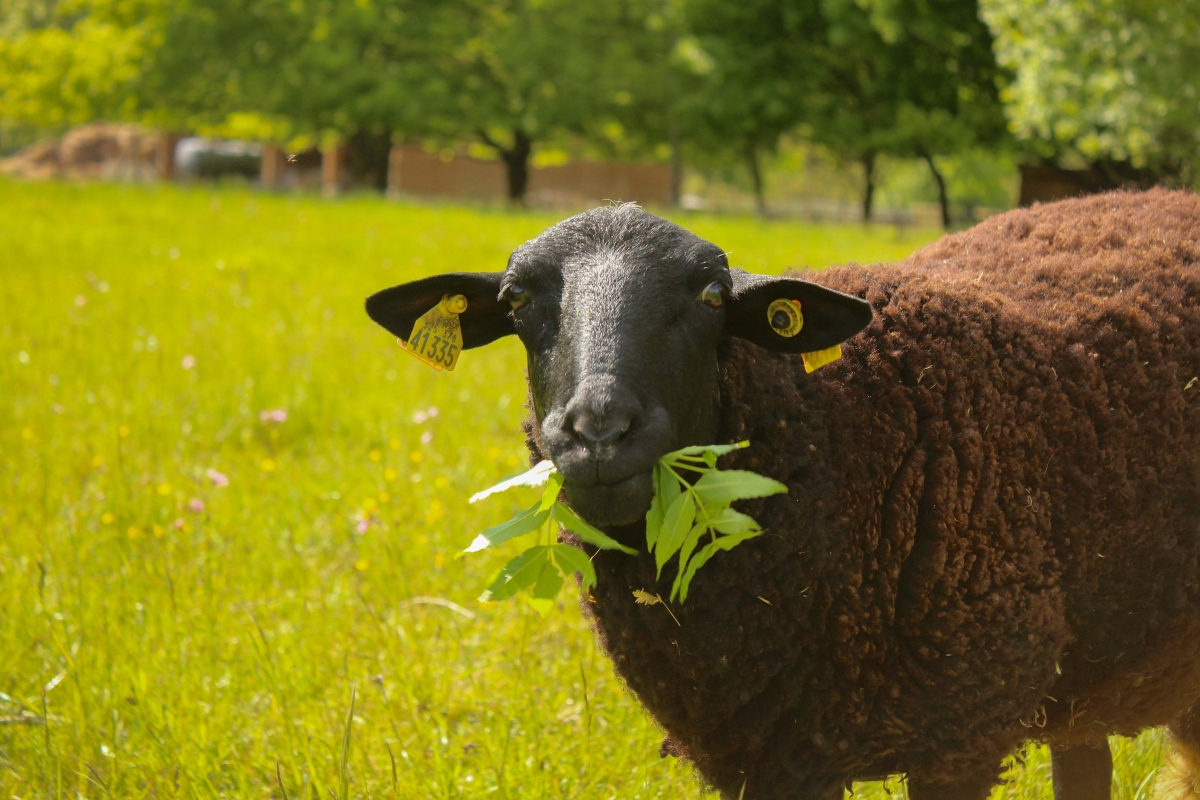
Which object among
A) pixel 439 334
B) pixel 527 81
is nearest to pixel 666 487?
pixel 439 334

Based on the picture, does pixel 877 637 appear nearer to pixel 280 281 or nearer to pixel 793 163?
pixel 280 281

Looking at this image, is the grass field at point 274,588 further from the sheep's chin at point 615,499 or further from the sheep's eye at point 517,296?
the sheep's eye at point 517,296

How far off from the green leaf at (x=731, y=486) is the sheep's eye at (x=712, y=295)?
17.3 inches

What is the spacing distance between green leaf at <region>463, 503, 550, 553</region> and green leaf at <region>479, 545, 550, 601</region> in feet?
0.16

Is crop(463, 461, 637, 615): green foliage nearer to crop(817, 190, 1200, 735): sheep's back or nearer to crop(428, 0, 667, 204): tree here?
crop(817, 190, 1200, 735): sheep's back

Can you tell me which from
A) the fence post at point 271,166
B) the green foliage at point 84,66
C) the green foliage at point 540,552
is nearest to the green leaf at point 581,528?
the green foliage at point 540,552

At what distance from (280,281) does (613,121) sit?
24135 millimetres

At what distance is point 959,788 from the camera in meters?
2.48

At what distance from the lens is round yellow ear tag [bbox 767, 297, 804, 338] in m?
2.43

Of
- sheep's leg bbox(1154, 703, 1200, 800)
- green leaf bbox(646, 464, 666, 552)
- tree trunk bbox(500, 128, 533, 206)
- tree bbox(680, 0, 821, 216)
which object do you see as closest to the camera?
green leaf bbox(646, 464, 666, 552)

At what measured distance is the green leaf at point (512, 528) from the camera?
2178 mm

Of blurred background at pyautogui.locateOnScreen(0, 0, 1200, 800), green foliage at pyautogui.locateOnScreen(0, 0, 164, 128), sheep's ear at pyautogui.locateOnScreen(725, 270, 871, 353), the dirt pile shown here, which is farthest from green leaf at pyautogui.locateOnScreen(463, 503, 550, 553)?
the dirt pile

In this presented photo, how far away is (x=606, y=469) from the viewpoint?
2104mm

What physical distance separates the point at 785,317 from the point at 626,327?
39 centimetres
